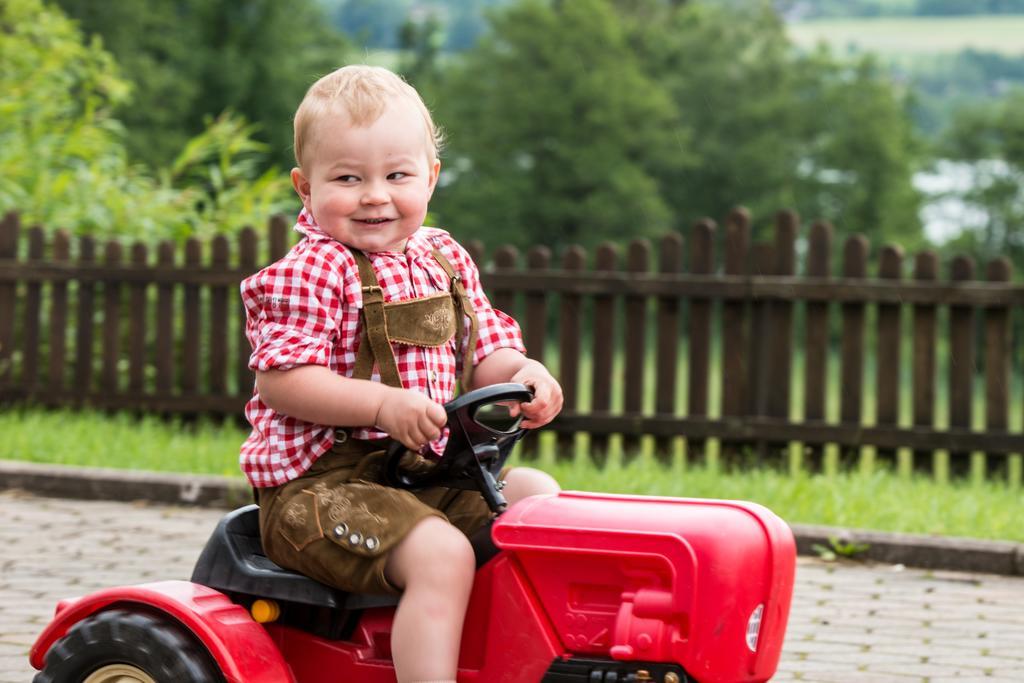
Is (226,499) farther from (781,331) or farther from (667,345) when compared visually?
(781,331)

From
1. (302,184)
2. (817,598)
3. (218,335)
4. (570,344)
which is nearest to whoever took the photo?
(302,184)

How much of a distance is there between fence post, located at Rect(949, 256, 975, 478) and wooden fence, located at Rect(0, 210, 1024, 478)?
12 millimetres

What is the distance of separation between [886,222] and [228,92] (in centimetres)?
2295

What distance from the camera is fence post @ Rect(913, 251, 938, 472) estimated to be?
8125 millimetres

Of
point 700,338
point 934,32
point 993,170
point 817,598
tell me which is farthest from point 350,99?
point 934,32

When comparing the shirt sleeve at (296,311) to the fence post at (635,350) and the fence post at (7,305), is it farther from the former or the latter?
the fence post at (7,305)

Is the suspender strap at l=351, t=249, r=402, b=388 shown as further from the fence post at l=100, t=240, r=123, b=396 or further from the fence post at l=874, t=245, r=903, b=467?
the fence post at l=100, t=240, r=123, b=396

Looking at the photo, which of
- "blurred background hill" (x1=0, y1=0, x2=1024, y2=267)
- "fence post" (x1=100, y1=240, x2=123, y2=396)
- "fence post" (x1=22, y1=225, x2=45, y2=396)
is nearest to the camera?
"fence post" (x1=100, y1=240, x2=123, y2=396)

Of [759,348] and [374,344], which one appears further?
[759,348]

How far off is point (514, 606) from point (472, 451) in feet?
1.00

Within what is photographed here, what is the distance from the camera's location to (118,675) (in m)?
2.89

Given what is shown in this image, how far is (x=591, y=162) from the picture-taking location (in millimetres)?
42719

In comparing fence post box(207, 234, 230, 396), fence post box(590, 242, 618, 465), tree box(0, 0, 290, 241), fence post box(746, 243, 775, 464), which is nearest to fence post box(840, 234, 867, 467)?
fence post box(746, 243, 775, 464)

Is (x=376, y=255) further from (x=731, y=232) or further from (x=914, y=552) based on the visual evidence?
(x=731, y=232)
